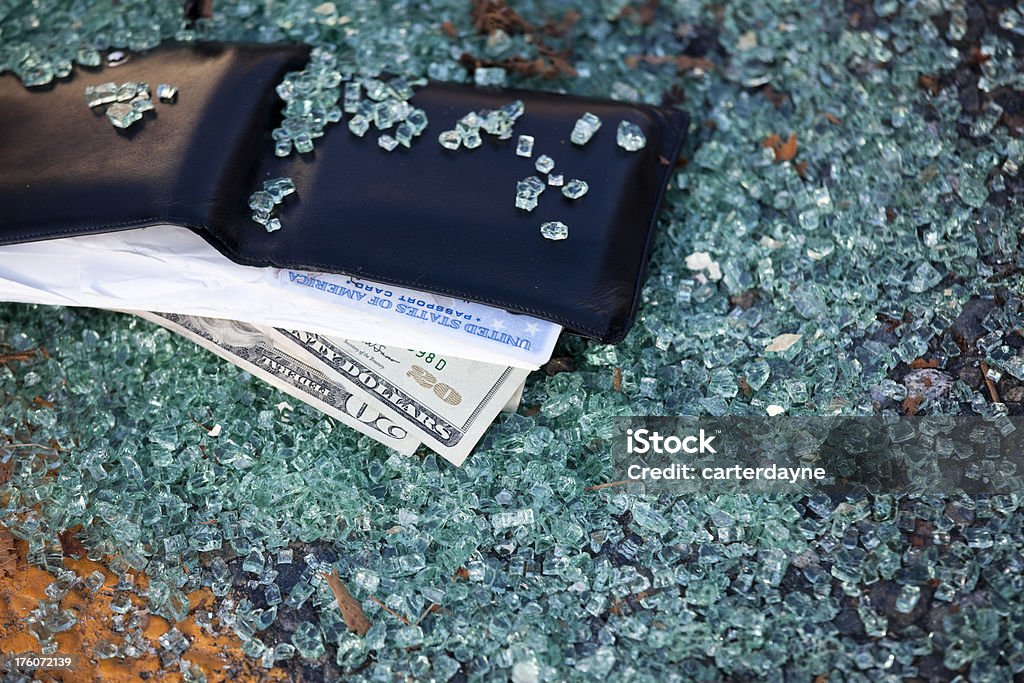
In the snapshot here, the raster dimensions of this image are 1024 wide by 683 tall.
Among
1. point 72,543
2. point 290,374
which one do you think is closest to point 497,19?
point 290,374

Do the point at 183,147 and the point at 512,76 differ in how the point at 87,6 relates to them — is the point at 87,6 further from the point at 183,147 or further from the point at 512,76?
the point at 512,76

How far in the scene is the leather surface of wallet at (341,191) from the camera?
180cm

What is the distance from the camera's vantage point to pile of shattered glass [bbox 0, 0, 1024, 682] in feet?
5.61

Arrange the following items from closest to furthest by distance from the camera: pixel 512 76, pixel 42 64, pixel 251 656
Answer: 1. pixel 251 656
2. pixel 42 64
3. pixel 512 76

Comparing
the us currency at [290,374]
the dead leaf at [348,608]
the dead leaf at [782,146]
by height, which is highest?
the dead leaf at [782,146]

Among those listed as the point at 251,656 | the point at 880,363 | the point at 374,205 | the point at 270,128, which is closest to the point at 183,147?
the point at 270,128

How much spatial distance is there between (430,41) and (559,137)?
56 cm

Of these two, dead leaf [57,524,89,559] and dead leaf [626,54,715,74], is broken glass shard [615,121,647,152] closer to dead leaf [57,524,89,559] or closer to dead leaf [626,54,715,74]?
dead leaf [626,54,715,74]

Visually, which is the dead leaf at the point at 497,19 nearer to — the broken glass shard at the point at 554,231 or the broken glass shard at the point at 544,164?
the broken glass shard at the point at 544,164

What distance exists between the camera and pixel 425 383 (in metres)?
1.94

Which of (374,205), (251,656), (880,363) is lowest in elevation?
(251,656)

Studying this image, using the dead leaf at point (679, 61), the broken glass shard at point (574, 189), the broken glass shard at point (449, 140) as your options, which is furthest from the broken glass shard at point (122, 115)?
the dead leaf at point (679, 61)

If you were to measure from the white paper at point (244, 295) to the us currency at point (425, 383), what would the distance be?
0.23 ft

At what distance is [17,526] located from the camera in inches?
71.5
